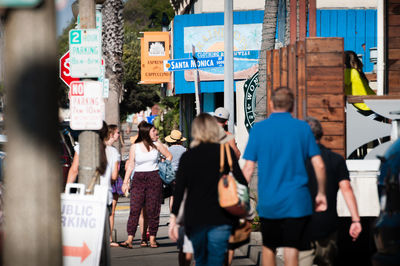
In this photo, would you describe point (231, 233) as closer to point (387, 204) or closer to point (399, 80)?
point (387, 204)

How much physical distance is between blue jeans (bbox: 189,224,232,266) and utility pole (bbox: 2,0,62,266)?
2830 millimetres

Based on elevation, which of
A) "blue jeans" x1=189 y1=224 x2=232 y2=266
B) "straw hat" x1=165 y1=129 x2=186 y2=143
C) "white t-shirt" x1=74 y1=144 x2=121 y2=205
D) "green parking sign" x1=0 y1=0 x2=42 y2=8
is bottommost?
"blue jeans" x1=189 y1=224 x2=232 y2=266

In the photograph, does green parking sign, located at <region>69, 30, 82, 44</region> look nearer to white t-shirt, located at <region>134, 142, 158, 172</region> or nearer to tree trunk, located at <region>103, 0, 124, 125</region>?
white t-shirt, located at <region>134, 142, 158, 172</region>

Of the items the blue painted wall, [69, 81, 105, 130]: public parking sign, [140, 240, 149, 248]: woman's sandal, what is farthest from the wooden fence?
the blue painted wall

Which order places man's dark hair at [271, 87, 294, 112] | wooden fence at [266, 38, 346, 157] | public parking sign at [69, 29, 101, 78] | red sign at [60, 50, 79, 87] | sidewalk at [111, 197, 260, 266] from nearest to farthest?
man's dark hair at [271, 87, 294, 112] < wooden fence at [266, 38, 346, 157] < public parking sign at [69, 29, 101, 78] < sidewalk at [111, 197, 260, 266] < red sign at [60, 50, 79, 87]

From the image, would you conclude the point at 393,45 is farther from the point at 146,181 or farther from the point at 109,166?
the point at 109,166

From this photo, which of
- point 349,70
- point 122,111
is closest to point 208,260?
point 349,70

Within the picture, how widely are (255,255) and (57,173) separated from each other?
6.35m

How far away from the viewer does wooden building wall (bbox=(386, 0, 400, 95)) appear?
12.4 metres

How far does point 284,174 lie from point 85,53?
399 centimetres

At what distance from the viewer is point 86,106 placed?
368 inches

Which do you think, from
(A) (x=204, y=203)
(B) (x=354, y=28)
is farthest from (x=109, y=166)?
(B) (x=354, y=28)

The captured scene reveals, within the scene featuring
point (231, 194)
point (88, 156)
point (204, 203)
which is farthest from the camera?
point (88, 156)

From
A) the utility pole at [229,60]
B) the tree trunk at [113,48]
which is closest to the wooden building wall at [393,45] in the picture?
the utility pole at [229,60]
